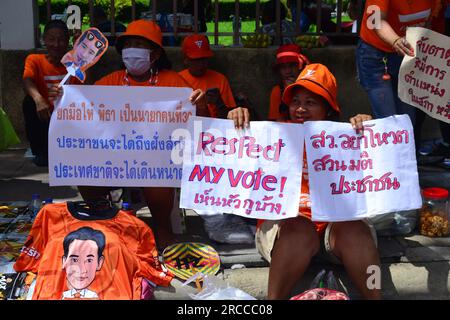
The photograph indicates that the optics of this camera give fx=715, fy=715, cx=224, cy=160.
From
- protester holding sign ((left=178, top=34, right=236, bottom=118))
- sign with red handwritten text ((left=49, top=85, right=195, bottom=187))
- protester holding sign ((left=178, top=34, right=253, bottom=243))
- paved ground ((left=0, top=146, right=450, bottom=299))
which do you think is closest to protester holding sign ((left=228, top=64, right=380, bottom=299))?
paved ground ((left=0, top=146, right=450, bottom=299))

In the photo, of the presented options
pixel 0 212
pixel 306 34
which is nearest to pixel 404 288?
pixel 0 212

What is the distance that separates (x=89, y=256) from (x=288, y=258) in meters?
1.03

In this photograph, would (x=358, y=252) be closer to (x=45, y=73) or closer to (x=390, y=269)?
(x=390, y=269)

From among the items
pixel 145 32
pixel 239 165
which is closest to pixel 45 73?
pixel 145 32

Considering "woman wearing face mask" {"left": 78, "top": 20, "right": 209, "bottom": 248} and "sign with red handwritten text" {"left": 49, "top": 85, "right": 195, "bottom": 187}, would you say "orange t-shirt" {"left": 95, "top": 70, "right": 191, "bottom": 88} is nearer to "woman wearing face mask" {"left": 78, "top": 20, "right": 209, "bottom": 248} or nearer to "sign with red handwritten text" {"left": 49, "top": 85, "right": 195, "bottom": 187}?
"woman wearing face mask" {"left": 78, "top": 20, "right": 209, "bottom": 248}

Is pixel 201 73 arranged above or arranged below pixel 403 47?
below

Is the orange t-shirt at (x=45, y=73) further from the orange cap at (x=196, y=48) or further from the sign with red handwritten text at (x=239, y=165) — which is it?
the sign with red handwritten text at (x=239, y=165)

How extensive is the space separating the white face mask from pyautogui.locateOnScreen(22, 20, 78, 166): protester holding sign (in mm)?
821

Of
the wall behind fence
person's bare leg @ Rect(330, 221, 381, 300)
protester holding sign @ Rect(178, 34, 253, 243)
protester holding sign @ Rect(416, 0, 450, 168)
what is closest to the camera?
person's bare leg @ Rect(330, 221, 381, 300)

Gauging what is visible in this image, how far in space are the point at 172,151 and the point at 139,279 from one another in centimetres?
82

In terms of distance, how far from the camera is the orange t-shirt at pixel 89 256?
365cm

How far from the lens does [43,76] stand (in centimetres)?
548

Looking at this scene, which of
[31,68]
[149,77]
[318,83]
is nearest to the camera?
[318,83]

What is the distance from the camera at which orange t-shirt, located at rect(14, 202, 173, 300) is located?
365 centimetres
